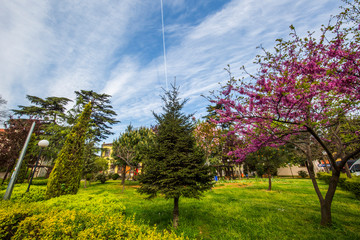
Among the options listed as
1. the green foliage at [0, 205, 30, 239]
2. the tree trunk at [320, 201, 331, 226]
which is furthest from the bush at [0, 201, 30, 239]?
the tree trunk at [320, 201, 331, 226]

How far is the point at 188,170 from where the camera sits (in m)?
5.39

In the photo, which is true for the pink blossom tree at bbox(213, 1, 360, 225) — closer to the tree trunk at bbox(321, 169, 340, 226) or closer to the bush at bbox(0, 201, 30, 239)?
the tree trunk at bbox(321, 169, 340, 226)

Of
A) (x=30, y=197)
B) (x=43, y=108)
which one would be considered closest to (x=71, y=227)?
(x=30, y=197)

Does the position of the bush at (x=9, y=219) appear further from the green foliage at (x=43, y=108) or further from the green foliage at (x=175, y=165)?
the green foliage at (x=43, y=108)

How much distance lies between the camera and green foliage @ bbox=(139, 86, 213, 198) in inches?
211

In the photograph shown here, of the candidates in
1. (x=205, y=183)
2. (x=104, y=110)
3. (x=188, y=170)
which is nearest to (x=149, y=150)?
(x=188, y=170)

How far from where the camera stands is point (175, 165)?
5.82 m

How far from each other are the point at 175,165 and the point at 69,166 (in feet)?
22.4

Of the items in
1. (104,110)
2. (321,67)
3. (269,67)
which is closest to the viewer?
(321,67)

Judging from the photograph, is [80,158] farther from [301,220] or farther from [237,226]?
[301,220]

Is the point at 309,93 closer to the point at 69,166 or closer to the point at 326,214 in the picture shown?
the point at 326,214

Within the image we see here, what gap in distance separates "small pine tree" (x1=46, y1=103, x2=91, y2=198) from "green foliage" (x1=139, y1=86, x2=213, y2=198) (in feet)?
17.3

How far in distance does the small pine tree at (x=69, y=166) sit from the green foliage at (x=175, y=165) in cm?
526

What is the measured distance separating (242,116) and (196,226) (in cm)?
479
